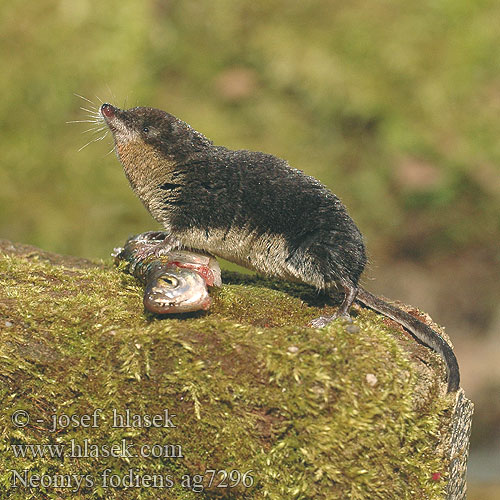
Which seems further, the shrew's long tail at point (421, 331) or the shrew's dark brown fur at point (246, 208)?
the shrew's dark brown fur at point (246, 208)

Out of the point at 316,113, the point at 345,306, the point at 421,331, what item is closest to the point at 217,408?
the point at 345,306

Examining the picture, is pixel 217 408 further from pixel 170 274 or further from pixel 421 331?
pixel 421 331

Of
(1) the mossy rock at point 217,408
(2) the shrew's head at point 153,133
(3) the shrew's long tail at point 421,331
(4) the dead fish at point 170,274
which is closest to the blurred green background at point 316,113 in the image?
(2) the shrew's head at point 153,133

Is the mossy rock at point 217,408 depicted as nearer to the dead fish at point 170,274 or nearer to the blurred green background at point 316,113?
the dead fish at point 170,274

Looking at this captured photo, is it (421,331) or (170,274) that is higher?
(170,274)

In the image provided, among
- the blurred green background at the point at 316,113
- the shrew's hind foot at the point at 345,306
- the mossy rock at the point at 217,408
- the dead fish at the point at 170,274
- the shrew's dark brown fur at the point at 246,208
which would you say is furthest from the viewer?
the blurred green background at the point at 316,113

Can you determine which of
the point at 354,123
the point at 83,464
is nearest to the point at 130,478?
the point at 83,464

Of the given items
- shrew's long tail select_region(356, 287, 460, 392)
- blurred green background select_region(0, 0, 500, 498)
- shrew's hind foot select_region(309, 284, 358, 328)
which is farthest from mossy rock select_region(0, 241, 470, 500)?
blurred green background select_region(0, 0, 500, 498)
